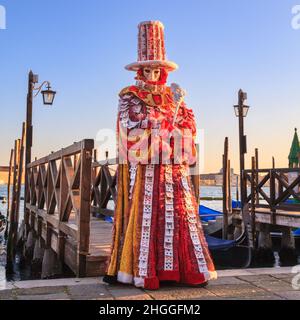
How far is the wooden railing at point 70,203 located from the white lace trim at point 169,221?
99 cm

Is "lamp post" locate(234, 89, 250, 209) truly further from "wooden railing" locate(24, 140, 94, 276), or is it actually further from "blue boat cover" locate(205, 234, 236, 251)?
"wooden railing" locate(24, 140, 94, 276)

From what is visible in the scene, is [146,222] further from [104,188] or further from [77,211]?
[104,188]

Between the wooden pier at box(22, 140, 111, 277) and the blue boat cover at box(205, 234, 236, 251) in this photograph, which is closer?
the wooden pier at box(22, 140, 111, 277)

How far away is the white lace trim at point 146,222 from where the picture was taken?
12.5 feet

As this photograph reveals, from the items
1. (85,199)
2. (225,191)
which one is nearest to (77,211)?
(85,199)

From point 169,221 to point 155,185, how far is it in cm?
34

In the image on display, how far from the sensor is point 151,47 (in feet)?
13.8

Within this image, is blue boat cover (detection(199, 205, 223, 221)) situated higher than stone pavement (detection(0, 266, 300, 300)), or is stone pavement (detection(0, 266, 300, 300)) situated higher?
blue boat cover (detection(199, 205, 223, 221))

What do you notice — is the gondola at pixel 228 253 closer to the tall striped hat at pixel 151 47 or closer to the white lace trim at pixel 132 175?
the white lace trim at pixel 132 175

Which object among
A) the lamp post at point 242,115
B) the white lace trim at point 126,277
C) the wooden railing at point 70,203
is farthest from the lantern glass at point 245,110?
the white lace trim at point 126,277

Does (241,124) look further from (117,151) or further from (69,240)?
(117,151)

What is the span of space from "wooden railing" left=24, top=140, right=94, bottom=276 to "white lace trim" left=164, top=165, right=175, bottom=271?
986mm

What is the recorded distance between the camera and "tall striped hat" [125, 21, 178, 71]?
4.18 metres

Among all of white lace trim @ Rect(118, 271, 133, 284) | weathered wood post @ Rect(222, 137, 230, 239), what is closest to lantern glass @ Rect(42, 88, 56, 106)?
weathered wood post @ Rect(222, 137, 230, 239)
